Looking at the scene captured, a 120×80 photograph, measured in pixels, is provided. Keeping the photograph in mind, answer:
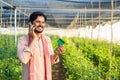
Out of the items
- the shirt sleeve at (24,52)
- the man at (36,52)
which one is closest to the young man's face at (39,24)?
A: the man at (36,52)

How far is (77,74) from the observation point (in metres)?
7.54

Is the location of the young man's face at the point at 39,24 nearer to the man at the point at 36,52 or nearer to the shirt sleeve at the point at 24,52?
the man at the point at 36,52

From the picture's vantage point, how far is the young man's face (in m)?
3.92

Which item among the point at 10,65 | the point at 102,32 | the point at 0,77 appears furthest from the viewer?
the point at 102,32

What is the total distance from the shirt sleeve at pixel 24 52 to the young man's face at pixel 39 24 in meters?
0.19

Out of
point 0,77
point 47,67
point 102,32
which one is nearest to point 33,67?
point 47,67

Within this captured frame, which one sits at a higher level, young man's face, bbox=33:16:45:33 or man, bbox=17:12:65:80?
young man's face, bbox=33:16:45:33

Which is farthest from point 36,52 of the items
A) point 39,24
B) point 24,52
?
point 39,24

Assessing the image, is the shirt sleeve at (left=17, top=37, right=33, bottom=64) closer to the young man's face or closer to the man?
the man

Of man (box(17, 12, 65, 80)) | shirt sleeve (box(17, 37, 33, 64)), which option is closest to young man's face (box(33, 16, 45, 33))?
man (box(17, 12, 65, 80))

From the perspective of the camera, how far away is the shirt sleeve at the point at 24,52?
385 cm

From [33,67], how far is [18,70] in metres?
2.78

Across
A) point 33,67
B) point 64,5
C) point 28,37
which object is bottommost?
point 33,67

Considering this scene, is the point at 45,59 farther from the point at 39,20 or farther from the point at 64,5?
the point at 64,5
